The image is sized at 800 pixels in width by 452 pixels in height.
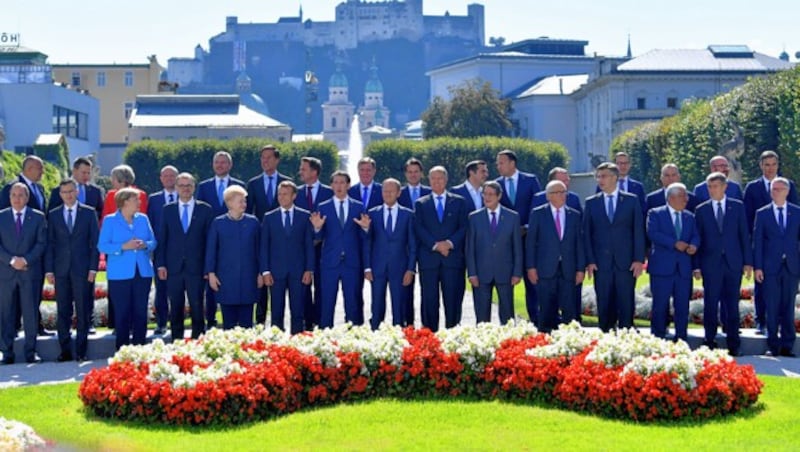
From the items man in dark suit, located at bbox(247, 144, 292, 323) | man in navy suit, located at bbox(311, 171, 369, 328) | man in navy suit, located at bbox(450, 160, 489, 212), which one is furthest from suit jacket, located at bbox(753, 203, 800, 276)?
man in dark suit, located at bbox(247, 144, 292, 323)

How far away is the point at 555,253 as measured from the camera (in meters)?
14.1

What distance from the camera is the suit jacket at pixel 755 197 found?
14781 millimetres

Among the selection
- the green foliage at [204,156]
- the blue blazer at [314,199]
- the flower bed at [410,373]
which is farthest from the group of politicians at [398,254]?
the green foliage at [204,156]

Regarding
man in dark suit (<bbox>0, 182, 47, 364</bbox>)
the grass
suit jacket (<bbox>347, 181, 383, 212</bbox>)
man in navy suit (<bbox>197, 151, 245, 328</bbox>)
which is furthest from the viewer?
suit jacket (<bbox>347, 181, 383, 212</bbox>)

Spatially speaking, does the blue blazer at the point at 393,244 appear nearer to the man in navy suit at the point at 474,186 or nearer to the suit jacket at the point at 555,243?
the man in navy suit at the point at 474,186

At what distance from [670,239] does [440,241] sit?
2472 millimetres

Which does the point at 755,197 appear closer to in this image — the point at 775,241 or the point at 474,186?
the point at 775,241

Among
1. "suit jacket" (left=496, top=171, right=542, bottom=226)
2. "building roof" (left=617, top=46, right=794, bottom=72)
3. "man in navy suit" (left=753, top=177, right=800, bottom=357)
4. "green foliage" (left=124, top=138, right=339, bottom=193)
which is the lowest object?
"man in navy suit" (left=753, top=177, right=800, bottom=357)

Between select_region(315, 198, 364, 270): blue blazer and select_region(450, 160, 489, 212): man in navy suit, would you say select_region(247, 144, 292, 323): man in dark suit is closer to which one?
select_region(315, 198, 364, 270): blue blazer

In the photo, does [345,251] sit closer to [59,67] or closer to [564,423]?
[564,423]

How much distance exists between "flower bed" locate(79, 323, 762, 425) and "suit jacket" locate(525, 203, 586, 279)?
2358 millimetres

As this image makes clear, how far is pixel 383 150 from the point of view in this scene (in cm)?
8094

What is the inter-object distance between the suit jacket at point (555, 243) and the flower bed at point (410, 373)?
92.8 inches

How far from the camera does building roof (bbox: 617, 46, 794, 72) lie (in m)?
91.4
